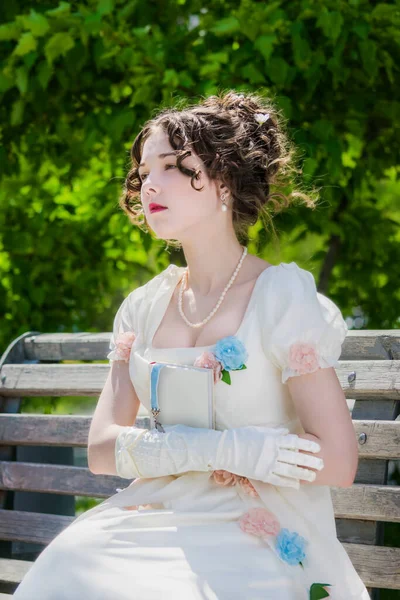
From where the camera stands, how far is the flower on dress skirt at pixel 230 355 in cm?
201

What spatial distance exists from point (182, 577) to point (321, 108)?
234cm

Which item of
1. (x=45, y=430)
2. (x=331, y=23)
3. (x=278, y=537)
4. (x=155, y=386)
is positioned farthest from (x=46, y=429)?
(x=331, y=23)

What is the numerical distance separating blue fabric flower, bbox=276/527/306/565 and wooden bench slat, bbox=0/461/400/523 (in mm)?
498

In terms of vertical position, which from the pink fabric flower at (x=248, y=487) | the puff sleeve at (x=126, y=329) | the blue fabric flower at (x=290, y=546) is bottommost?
the blue fabric flower at (x=290, y=546)

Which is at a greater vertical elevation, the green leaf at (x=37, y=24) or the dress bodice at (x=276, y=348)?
the green leaf at (x=37, y=24)

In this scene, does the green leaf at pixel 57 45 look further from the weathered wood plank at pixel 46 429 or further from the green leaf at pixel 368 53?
the weathered wood plank at pixel 46 429

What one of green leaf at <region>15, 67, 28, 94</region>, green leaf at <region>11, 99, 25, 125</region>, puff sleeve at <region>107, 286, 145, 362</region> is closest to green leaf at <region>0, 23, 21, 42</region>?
green leaf at <region>15, 67, 28, 94</region>

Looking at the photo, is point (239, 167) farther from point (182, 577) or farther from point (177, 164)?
point (182, 577)

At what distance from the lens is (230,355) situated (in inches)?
79.1

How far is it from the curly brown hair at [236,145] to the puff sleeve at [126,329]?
0.32m

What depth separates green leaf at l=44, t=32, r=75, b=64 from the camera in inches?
133

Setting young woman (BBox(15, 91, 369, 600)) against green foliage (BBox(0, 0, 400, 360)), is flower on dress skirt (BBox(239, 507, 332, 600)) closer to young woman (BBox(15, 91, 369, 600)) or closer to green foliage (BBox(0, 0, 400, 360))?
young woman (BBox(15, 91, 369, 600))

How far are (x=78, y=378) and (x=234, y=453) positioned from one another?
1276 mm

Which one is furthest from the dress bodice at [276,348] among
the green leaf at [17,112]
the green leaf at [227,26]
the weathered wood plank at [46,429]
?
the green leaf at [17,112]
